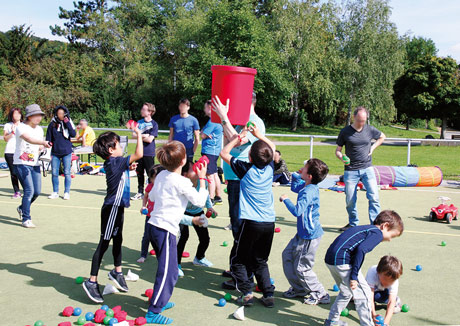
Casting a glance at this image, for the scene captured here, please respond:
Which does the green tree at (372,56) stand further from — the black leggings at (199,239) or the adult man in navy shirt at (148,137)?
the black leggings at (199,239)

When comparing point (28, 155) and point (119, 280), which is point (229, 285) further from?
point (28, 155)

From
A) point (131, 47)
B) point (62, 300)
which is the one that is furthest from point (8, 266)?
point (131, 47)

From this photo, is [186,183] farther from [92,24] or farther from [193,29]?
[92,24]

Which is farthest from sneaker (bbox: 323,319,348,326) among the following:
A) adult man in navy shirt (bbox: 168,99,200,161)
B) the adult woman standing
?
the adult woman standing

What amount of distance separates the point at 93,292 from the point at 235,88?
8.35 feet

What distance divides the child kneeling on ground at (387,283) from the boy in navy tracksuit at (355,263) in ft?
0.62

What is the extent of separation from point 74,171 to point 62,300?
32.7ft

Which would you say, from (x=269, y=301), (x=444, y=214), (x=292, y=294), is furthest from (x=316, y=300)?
(x=444, y=214)

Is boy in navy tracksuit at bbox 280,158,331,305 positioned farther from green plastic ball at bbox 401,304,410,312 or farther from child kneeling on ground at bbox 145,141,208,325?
child kneeling on ground at bbox 145,141,208,325

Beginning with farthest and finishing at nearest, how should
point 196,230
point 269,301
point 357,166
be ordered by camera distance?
point 357,166, point 196,230, point 269,301

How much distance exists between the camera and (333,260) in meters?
3.90

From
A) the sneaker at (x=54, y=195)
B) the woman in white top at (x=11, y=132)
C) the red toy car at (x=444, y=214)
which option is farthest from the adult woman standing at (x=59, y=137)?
the red toy car at (x=444, y=214)

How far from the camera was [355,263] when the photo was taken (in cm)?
378

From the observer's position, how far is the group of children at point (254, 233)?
389 centimetres
